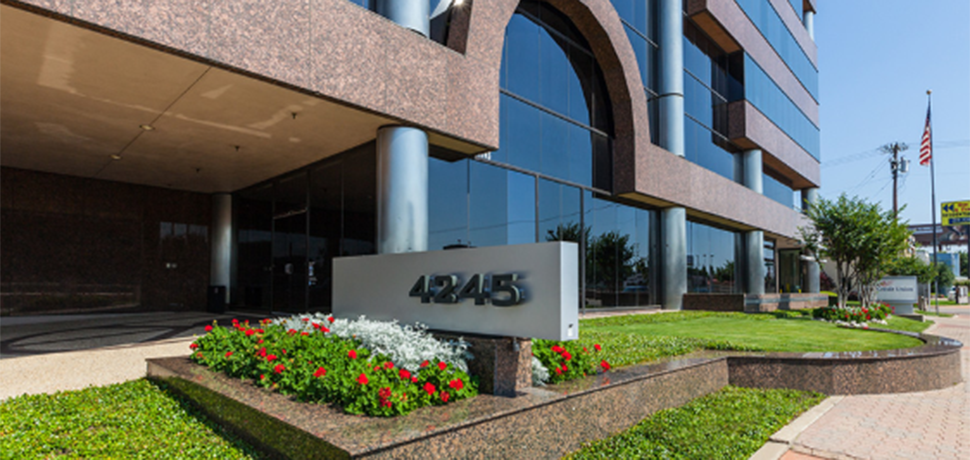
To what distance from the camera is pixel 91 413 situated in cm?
555

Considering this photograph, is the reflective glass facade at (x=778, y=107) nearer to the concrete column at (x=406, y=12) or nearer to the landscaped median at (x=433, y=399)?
the concrete column at (x=406, y=12)

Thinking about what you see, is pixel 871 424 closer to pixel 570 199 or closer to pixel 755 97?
pixel 570 199

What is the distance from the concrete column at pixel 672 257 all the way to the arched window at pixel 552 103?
407 centimetres

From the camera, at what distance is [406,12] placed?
1084 cm

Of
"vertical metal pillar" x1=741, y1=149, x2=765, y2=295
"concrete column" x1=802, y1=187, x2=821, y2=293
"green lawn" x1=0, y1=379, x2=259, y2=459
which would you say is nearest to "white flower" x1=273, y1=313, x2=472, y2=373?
"green lawn" x1=0, y1=379, x2=259, y2=459

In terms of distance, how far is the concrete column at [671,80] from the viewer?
21594 millimetres

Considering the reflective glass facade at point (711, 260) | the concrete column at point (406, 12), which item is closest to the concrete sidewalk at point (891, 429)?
the concrete column at point (406, 12)

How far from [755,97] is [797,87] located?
28.2 feet

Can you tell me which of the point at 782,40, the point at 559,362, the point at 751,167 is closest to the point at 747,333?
the point at 559,362

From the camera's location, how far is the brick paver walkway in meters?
5.83

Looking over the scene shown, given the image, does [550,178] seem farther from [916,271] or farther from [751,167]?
[916,271]

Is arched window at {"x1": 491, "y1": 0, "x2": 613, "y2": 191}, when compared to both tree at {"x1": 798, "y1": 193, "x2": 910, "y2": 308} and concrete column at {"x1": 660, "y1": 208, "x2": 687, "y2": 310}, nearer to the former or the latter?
concrete column at {"x1": 660, "y1": 208, "x2": 687, "y2": 310}

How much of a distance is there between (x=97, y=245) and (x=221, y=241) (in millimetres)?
3418

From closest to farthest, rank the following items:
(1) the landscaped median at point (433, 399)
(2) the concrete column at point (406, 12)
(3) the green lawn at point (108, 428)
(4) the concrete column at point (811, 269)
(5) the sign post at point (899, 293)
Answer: (1) the landscaped median at point (433, 399) < (3) the green lawn at point (108, 428) < (2) the concrete column at point (406, 12) < (5) the sign post at point (899, 293) < (4) the concrete column at point (811, 269)
